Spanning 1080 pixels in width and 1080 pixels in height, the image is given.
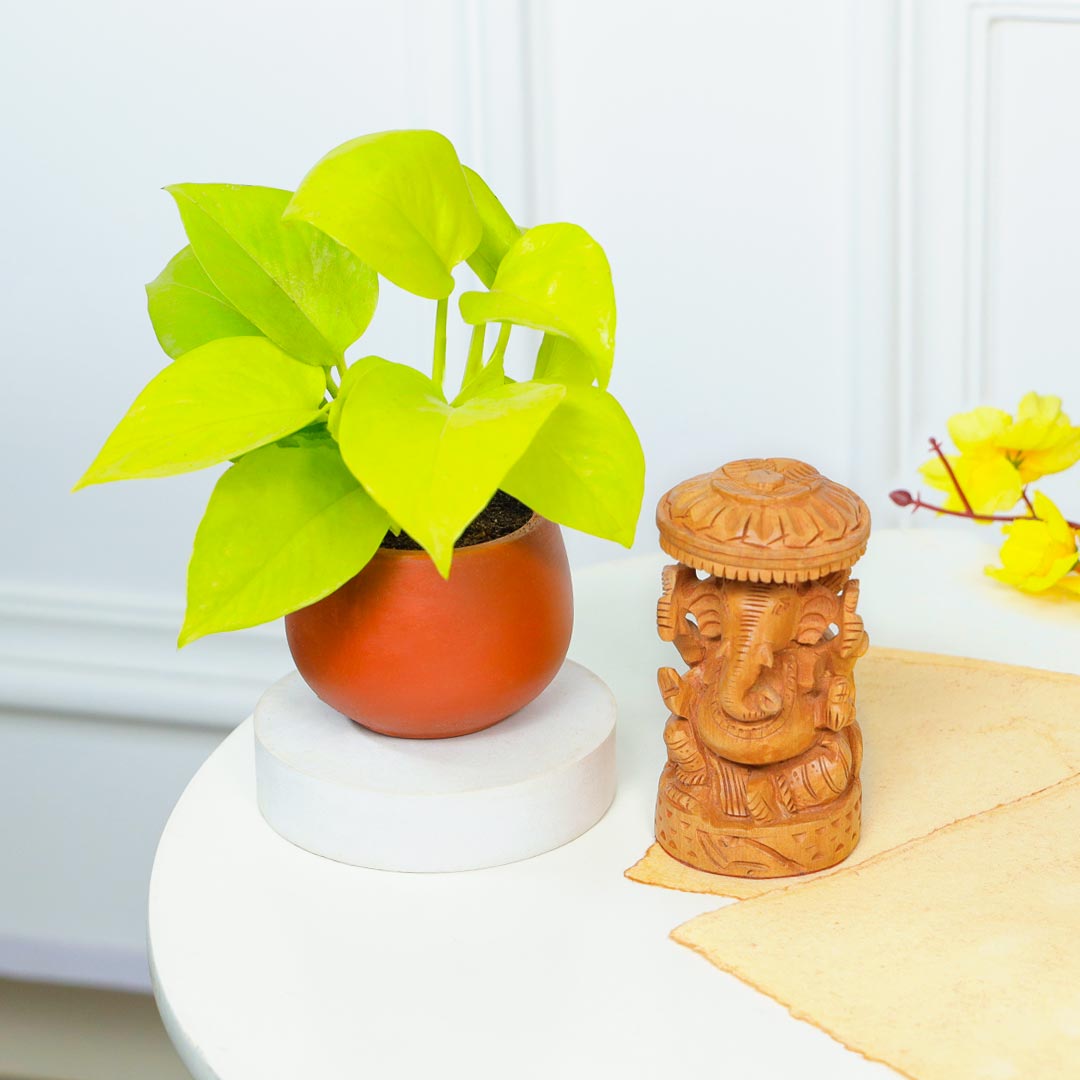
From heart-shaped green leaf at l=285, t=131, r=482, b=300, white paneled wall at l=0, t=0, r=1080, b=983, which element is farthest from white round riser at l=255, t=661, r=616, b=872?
white paneled wall at l=0, t=0, r=1080, b=983

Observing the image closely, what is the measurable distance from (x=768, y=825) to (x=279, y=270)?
14.9 inches

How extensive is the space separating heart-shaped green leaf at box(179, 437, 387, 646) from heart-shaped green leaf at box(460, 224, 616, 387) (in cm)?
11

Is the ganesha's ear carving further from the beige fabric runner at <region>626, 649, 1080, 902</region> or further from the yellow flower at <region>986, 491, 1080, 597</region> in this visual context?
the yellow flower at <region>986, 491, 1080, 597</region>

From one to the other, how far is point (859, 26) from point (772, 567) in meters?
0.94

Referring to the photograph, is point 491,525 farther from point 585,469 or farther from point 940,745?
point 940,745

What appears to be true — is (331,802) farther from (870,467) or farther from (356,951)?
(870,467)

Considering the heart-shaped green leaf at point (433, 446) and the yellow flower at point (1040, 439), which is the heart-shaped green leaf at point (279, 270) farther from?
the yellow flower at point (1040, 439)

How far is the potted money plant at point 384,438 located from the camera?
66cm

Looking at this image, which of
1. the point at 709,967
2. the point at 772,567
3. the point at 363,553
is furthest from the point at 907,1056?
the point at 363,553

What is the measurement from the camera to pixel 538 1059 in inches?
25.5

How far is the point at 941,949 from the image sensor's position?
711 mm

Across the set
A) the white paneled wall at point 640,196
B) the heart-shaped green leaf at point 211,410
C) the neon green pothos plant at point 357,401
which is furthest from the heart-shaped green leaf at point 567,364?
the white paneled wall at point 640,196

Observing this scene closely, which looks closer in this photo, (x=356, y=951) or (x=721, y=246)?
(x=356, y=951)

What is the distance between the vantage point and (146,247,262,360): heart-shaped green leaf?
2.70ft
